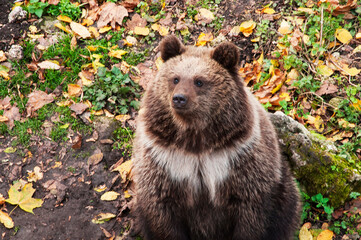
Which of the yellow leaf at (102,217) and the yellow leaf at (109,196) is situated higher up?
the yellow leaf at (109,196)

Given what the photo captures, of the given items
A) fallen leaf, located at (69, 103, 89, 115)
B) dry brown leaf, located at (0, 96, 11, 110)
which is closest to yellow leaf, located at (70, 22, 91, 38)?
fallen leaf, located at (69, 103, 89, 115)

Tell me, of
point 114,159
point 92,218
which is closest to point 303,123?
point 114,159

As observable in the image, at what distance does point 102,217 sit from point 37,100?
2015 mm

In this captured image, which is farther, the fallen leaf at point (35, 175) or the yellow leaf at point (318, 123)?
the yellow leaf at point (318, 123)

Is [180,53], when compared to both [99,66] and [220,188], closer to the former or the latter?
[220,188]

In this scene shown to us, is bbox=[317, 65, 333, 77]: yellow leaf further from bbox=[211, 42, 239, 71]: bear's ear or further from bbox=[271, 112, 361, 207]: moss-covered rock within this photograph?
bbox=[211, 42, 239, 71]: bear's ear

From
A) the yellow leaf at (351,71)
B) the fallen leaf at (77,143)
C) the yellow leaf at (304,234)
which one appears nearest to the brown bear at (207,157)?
the yellow leaf at (304,234)

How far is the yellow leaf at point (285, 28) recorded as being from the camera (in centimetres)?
643

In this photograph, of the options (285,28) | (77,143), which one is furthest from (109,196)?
(285,28)

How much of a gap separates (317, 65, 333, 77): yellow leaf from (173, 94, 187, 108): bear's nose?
3.05 metres

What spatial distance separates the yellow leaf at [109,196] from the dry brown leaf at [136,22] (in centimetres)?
276

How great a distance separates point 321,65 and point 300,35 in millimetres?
532

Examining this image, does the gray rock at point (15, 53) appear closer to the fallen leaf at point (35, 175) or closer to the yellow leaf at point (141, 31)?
the yellow leaf at point (141, 31)

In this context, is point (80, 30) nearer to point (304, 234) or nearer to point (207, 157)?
point (207, 157)
